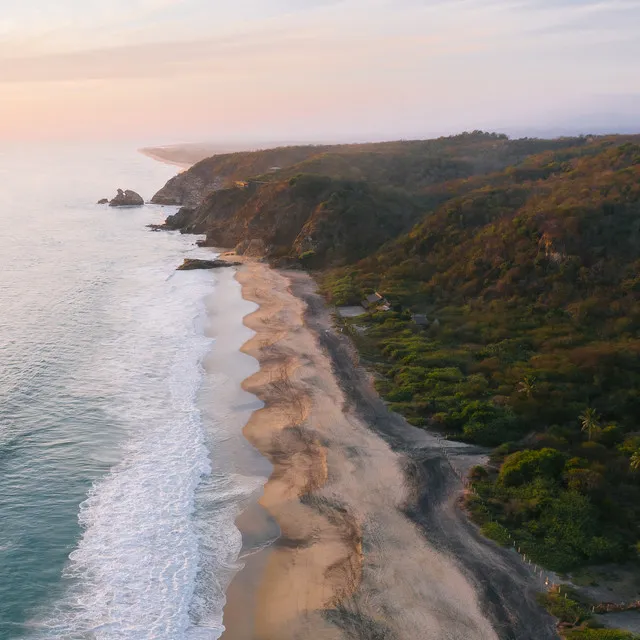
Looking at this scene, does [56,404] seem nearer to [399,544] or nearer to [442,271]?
[399,544]

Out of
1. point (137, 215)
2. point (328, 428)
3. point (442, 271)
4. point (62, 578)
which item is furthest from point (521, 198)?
point (137, 215)

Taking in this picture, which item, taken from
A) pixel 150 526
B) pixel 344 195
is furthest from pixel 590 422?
pixel 344 195

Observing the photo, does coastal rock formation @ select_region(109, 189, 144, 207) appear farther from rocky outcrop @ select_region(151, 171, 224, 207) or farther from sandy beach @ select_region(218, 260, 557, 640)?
sandy beach @ select_region(218, 260, 557, 640)

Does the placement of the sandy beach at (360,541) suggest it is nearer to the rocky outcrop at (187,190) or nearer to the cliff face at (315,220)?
the cliff face at (315,220)

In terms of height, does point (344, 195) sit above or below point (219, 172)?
below

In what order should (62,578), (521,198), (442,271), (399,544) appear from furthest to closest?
(521,198), (442,271), (399,544), (62,578)

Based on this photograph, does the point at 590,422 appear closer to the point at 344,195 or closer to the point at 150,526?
the point at 150,526
